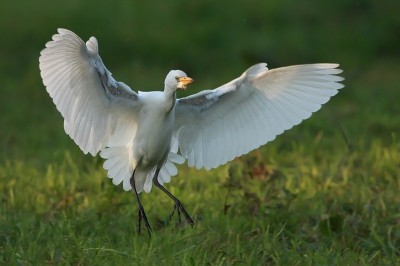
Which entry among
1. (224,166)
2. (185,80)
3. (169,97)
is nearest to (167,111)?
(169,97)

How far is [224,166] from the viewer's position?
6.93 m

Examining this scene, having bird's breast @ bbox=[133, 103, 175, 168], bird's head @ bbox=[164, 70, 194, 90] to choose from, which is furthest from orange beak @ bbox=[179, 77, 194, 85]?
bird's breast @ bbox=[133, 103, 175, 168]

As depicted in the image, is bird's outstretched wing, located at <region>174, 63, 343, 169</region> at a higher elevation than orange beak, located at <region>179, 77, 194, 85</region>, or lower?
lower

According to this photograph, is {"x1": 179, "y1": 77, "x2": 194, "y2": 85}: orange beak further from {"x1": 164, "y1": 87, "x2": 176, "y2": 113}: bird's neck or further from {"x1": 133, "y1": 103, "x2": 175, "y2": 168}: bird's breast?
{"x1": 133, "y1": 103, "x2": 175, "y2": 168}: bird's breast

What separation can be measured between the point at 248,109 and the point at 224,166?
1.74 metres

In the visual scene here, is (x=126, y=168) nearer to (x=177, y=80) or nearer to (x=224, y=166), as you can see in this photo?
(x=177, y=80)

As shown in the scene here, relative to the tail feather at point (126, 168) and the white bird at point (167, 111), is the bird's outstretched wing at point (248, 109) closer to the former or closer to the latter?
the white bird at point (167, 111)

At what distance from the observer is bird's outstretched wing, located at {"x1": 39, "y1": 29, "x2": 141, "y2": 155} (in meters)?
4.43

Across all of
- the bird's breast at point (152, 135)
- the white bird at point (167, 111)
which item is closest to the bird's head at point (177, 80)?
the white bird at point (167, 111)

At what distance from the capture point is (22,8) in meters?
11.6

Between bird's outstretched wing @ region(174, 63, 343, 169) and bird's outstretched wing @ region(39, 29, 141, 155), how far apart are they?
1.62 feet

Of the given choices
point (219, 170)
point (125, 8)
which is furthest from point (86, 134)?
point (125, 8)

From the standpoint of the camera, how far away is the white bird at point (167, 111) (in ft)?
15.0

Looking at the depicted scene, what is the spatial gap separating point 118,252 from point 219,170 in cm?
270
